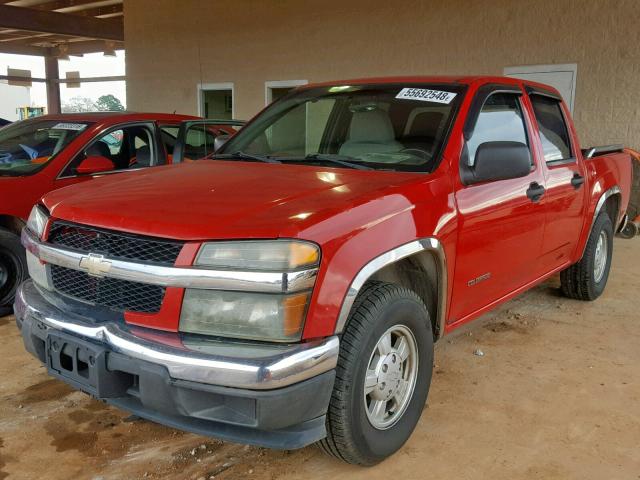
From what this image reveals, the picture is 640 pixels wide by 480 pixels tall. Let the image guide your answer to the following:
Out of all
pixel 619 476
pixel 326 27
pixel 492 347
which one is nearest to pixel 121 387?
pixel 619 476

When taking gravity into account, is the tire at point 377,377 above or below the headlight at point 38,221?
below

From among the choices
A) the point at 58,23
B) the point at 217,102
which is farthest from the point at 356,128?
the point at 58,23

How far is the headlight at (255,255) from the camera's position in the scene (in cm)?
217

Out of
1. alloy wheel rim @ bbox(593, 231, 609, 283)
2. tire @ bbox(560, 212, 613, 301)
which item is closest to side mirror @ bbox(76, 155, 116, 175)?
tire @ bbox(560, 212, 613, 301)

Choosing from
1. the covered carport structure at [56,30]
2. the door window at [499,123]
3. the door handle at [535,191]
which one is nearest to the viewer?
the door window at [499,123]

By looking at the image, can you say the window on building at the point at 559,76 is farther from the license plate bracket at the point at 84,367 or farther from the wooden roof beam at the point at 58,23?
the wooden roof beam at the point at 58,23

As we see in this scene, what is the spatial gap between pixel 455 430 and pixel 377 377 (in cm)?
73

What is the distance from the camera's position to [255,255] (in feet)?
7.16

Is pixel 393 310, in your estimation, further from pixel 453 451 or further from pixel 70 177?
pixel 70 177

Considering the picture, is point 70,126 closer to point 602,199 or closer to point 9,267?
point 9,267

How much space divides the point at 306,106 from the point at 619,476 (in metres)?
2.69

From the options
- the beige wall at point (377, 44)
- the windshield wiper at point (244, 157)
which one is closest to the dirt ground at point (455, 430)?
the windshield wiper at point (244, 157)

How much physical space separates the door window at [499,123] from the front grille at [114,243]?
5.57 ft

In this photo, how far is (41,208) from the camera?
9.44 ft
